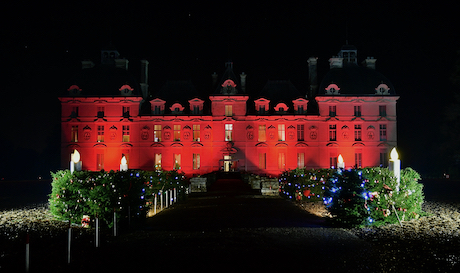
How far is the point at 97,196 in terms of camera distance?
12.3m

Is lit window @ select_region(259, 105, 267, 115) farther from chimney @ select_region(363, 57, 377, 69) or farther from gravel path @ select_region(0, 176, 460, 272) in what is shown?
gravel path @ select_region(0, 176, 460, 272)

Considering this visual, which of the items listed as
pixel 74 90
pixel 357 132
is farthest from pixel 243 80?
pixel 74 90

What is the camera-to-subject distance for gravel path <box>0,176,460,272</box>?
7910 millimetres

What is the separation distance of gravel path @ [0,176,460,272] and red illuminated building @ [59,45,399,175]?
39078mm

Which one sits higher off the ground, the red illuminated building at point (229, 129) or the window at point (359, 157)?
the red illuminated building at point (229, 129)

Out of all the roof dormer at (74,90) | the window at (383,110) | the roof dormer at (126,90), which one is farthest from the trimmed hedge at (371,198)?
the roof dormer at (74,90)

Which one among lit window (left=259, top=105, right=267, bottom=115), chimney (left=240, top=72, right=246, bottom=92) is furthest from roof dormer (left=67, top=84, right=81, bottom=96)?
lit window (left=259, top=105, right=267, bottom=115)

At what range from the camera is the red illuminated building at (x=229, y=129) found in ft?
174

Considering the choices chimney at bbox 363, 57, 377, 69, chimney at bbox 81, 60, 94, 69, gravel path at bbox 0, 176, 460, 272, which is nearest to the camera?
gravel path at bbox 0, 176, 460, 272

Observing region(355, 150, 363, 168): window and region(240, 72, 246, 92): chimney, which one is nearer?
region(355, 150, 363, 168): window

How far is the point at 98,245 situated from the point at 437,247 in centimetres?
777

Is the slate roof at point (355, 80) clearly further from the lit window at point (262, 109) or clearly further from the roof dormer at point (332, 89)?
the lit window at point (262, 109)

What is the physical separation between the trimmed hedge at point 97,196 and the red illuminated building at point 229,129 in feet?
130

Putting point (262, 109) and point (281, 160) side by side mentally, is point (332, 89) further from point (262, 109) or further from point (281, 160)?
point (281, 160)
